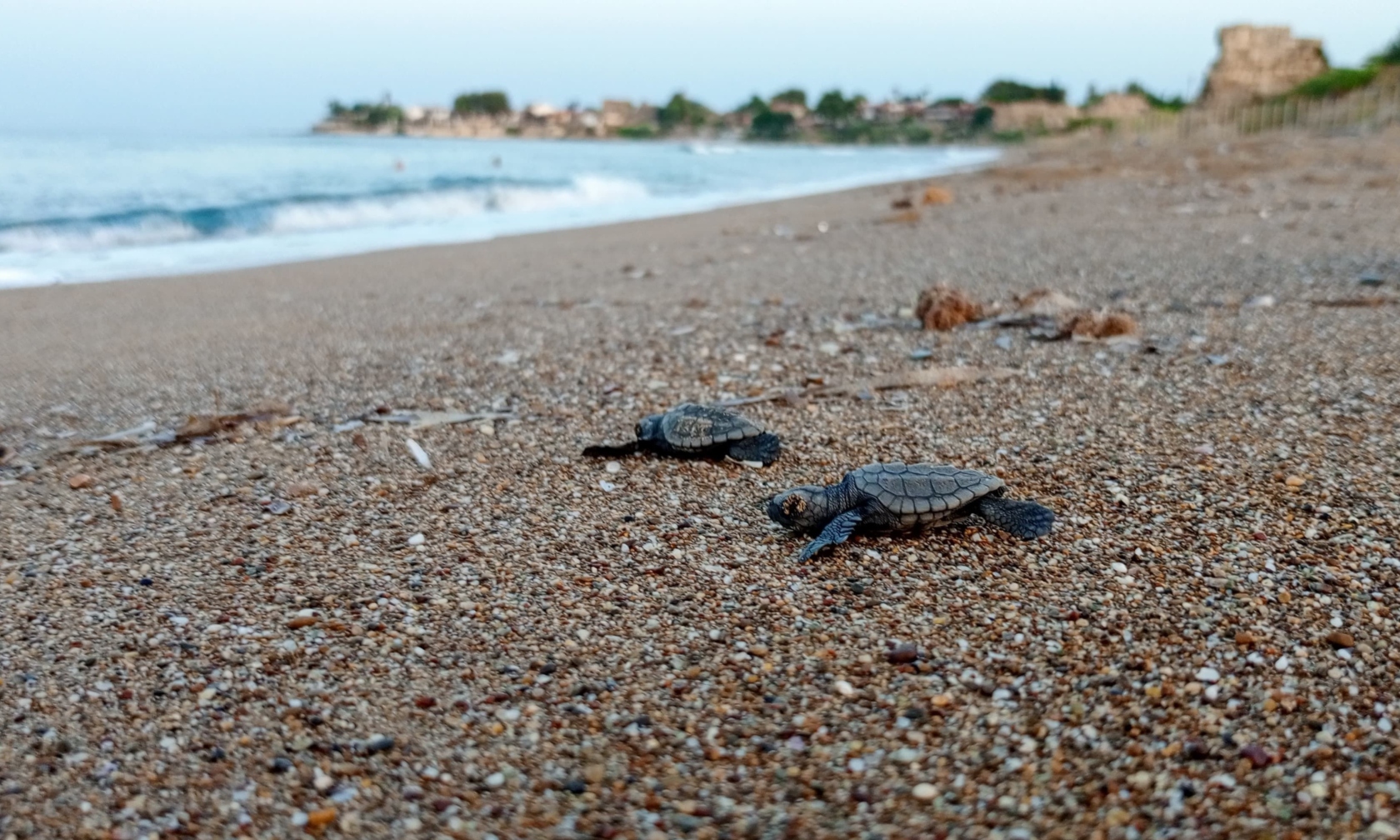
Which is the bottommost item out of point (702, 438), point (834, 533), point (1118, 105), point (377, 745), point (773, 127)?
point (377, 745)

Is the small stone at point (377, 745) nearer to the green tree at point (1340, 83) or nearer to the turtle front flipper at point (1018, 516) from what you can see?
the turtle front flipper at point (1018, 516)

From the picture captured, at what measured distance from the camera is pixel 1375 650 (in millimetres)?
2215

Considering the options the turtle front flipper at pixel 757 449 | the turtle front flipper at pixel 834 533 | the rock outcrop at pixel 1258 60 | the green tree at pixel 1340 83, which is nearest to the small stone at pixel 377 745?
the turtle front flipper at pixel 834 533

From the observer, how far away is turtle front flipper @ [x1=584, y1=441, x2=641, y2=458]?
12.7 ft

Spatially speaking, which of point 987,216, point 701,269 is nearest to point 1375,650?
point 701,269

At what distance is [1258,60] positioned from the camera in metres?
65.7

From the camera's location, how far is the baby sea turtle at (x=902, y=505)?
293cm

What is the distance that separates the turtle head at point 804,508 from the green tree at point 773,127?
338 feet

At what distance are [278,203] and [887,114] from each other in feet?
346

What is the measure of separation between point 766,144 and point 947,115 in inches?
1092

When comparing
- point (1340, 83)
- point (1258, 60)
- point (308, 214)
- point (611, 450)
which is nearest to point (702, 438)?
point (611, 450)

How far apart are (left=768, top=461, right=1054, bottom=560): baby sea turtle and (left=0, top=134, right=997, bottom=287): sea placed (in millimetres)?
10691

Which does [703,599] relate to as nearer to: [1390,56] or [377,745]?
[377,745]

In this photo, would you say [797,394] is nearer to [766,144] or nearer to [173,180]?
[173,180]
